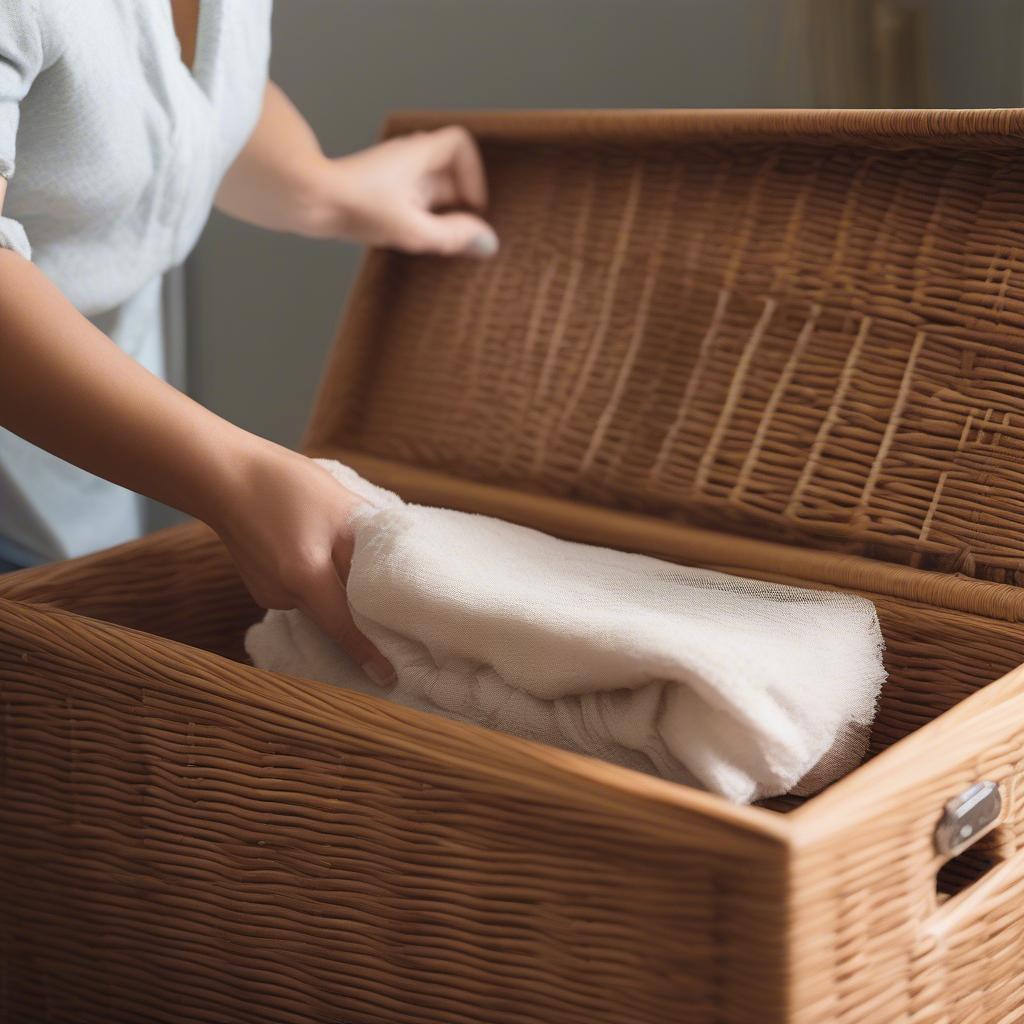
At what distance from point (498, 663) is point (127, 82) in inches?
16.3

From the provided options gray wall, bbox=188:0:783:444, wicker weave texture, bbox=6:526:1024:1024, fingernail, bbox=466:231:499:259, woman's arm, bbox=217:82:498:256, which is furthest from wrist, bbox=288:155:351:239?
wicker weave texture, bbox=6:526:1024:1024

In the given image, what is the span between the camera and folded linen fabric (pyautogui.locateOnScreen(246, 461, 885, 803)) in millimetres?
597

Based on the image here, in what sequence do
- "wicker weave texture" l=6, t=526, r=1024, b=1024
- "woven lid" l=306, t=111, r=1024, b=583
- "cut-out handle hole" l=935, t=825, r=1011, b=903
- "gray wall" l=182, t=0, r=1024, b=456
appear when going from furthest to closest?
"gray wall" l=182, t=0, r=1024, b=456 < "woven lid" l=306, t=111, r=1024, b=583 < "cut-out handle hole" l=935, t=825, r=1011, b=903 < "wicker weave texture" l=6, t=526, r=1024, b=1024

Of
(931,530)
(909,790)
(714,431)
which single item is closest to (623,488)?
(714,431)

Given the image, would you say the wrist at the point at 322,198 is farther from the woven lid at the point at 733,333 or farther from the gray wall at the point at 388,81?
the gray wall at the point at 388,81

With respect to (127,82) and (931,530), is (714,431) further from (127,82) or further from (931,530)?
(127,82)

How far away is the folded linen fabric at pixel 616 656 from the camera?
0.60m

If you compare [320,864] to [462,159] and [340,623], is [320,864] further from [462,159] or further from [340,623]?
[462,159]

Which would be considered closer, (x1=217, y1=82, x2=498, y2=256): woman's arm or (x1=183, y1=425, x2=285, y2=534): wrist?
(x1=183, y1=425, x2=285, y2=534): wrist

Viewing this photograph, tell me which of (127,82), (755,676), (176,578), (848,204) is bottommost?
(176,578)

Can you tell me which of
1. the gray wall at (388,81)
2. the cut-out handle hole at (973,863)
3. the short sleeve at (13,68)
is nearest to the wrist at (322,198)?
the gray wall at (388,81)

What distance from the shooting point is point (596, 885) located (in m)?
0.53

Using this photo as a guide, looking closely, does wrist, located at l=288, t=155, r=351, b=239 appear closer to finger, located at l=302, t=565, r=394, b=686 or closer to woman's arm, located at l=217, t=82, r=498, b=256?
woman's arm, located at l=217, t=82, r=498, b=256

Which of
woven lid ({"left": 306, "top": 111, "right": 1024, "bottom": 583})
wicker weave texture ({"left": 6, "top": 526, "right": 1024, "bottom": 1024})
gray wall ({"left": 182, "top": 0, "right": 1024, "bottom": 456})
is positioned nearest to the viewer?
wicker weave texture ({"left": 6, "top": 526, "right": 1024, "bottom": 1024})
